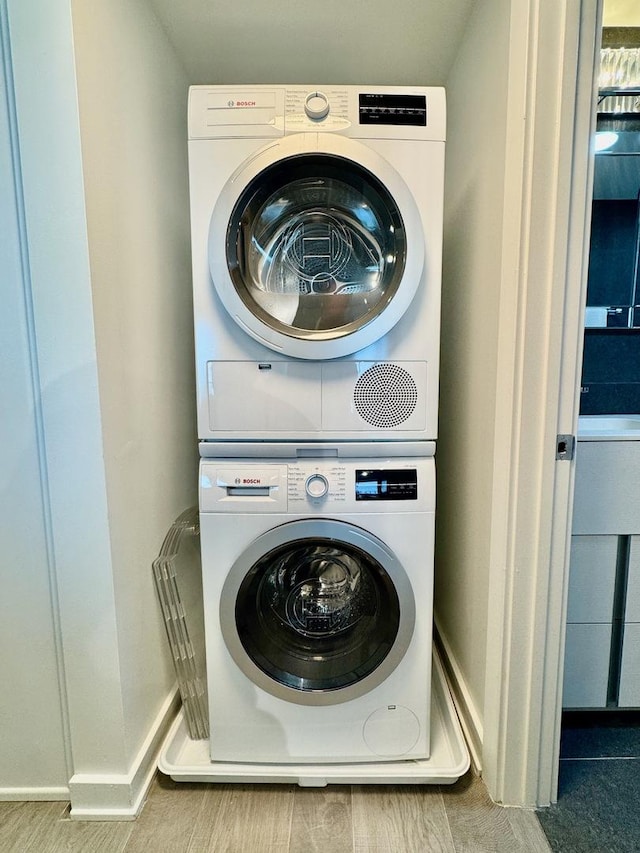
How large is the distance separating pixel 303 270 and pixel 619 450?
3.28 ft

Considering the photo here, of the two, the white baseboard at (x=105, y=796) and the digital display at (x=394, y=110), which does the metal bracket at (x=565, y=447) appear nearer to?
the digital display at (x=394, y=110)

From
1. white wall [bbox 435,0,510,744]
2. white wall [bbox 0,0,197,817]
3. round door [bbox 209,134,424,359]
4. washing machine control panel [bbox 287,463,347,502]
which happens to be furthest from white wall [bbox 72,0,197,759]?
white wall [bbox 435,0,510,744]

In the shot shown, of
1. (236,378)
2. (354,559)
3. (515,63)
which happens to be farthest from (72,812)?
(515,63)

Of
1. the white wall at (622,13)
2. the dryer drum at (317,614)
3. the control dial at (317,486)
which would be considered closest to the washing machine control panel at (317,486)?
the control dial at (317,486)

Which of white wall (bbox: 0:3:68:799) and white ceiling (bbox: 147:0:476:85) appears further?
white ceiling (bbox: 147:0:476:85)

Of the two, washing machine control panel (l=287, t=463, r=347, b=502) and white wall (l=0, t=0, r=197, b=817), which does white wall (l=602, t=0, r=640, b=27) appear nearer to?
white wall (l=0, t=0, r=197, b=817)

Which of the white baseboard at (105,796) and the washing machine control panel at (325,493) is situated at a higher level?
the washing machine control panel at (325,493)

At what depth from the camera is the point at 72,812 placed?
3.84ft

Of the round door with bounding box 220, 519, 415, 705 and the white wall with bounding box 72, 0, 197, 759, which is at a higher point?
the white wall with bounding box 72, 0, 197, 759

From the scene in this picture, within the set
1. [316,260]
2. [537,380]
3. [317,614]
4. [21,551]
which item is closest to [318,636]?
[317,614]

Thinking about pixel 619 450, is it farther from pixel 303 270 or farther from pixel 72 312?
pixel 72 312

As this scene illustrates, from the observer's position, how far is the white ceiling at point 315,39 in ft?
4.27

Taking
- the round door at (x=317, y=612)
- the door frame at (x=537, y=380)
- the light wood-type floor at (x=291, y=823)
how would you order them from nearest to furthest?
1. the door frame at (x=537, y=380)
2. the light wood-type floor at (x=291, y=823)
3. the round door at (x=317, y=612)

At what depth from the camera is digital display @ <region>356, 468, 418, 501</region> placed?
3.92ft
